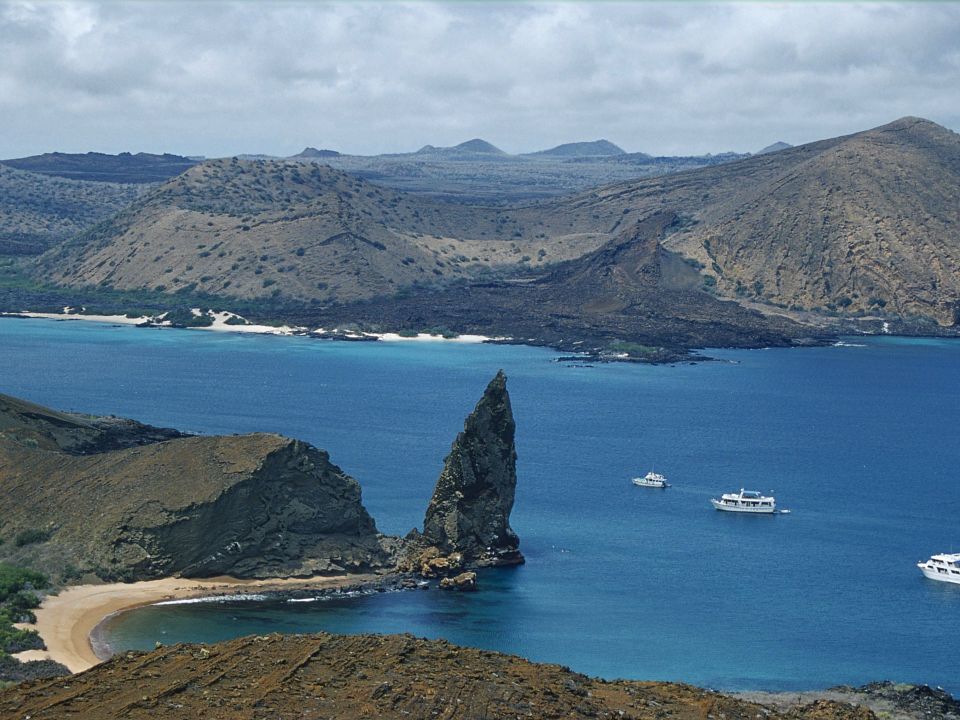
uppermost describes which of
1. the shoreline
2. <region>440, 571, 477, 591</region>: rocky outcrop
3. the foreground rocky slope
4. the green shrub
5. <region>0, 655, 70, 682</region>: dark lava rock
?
the shoreline

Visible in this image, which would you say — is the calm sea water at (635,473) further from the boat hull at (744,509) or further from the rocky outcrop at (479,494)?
the rocky outcrop at (479,494)

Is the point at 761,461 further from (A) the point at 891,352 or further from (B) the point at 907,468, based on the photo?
(A) the point at 891,352

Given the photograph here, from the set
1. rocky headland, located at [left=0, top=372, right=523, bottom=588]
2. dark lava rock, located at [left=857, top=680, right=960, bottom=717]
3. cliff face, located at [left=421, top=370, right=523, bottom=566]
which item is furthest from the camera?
cliff face, located at [left=421, top=370, right=523, bottom=566]

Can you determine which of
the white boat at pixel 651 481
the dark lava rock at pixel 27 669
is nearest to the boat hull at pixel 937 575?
the white boat at pixel 651 481

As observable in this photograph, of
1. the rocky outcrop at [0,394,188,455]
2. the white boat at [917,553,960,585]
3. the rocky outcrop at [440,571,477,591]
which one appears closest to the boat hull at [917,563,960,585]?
the white boat at [917,553,960,585]

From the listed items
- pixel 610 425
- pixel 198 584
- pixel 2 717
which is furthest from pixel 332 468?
pixel 610 425

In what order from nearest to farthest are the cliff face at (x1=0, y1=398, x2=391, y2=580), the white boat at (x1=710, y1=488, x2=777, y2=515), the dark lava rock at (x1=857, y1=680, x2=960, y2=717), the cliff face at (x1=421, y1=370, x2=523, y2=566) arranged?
→ the dark lava rock at (x1=857, y1=680, x2=960, y2=717)
the cliff face at (x1=0, y1=398, x2=391, y2=580)
the cliff face at (x1=421, y1=370, x2=523, y2=566)
the white boat at (x1=710, y1=488, x2=777, y2=515)

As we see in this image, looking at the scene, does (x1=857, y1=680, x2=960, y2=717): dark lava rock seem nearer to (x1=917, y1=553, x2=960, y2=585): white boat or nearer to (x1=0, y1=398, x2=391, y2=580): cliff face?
Result: (x1=917, y1=553, x2=960, y2=585): white boat
